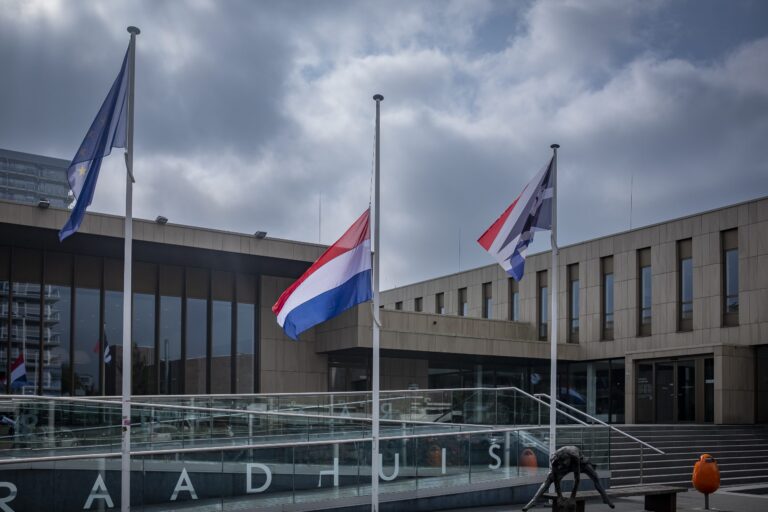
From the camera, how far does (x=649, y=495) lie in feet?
50.9

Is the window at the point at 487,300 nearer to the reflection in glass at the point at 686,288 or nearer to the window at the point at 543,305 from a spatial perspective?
the window at the point at 543,305

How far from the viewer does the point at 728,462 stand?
80.8ft

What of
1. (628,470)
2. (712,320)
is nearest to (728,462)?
(628,470)

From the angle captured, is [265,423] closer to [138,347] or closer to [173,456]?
[173,456]

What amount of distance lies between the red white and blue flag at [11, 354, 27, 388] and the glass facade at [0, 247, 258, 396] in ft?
0.23

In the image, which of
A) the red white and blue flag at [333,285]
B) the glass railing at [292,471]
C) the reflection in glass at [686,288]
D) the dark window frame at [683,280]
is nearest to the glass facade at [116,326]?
the glass railing at [292,471]

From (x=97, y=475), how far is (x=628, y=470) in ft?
46.5

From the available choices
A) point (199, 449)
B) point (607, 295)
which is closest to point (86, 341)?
point (199, 449)

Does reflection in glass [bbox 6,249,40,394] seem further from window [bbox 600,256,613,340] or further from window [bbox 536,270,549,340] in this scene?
window [bbox 600,256,613,340]

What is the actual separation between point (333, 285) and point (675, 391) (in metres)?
22.8

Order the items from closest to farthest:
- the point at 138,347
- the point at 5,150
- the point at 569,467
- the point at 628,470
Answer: the point at 569,467 → the point at 628,470 → the point at 138,347 → the point at 5,150

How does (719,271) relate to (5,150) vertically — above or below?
below

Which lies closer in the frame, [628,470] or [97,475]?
[97,475]

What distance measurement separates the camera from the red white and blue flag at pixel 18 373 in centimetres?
2455
